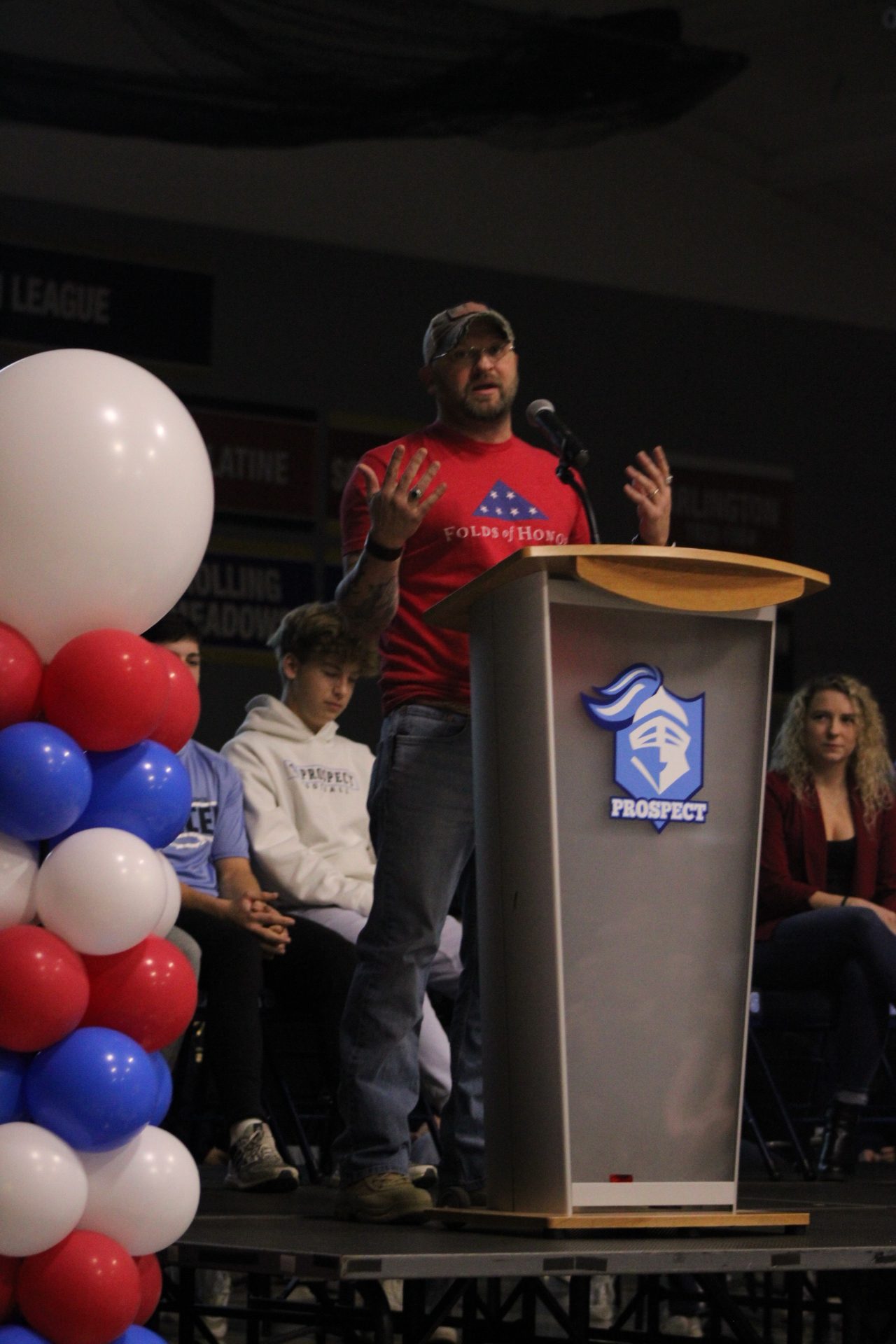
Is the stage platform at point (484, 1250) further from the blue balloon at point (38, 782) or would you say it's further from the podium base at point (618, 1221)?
the blue balloon at point (38, 782)

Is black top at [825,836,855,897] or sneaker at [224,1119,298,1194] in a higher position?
black top at [825,836,855,897]

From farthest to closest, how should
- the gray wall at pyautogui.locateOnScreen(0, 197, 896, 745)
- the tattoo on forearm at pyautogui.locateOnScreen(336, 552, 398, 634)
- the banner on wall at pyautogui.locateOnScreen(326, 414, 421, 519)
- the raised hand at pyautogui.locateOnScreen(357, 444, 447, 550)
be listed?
the banner on wall at pyautogui.locateOnScreen(326, 414, 421, 519)
the gray wall at pyautogui.locateOnScreen(0, 197, 896, 745)
the tattoo on forearm at pyautogui.locateOnScreen(336, 552, 398, 634)
the raised hand at pyautogui.locateOnScreen(357, 444, 447, 550)

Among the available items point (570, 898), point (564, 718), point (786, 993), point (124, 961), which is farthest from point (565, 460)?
point (786, 993)

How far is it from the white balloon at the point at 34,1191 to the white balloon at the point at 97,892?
0.73 feet

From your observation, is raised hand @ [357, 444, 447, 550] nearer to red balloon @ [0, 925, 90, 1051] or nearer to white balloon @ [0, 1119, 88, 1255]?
red balloon @ [0, 925, 90, 1051]

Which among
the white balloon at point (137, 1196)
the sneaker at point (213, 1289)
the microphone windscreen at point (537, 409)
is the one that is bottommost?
the sneaker at point (213, 1289)

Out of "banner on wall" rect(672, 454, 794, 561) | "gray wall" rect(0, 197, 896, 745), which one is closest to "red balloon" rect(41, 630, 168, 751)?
"gray wall" rect(0, 197, 896, 745)

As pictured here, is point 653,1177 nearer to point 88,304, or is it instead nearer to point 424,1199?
point 424,1199

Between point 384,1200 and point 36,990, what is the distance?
30.2 inches

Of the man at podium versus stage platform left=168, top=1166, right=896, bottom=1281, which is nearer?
stage platform left=168, top=1166, right=896, bottom=1281

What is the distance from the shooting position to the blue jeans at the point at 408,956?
2604 mm

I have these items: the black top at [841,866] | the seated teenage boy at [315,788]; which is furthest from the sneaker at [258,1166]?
the black top at [841,866]

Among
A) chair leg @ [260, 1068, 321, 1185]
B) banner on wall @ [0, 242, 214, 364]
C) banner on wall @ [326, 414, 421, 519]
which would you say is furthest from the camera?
banner on wall @ [326, 414, 421, 519]

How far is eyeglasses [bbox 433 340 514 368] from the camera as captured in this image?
2.76 metres
